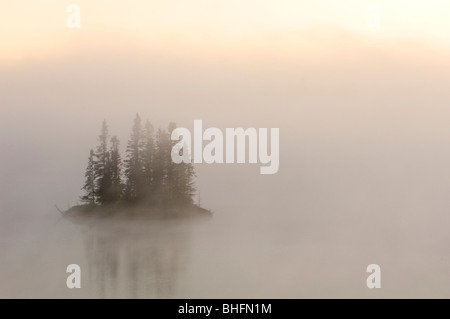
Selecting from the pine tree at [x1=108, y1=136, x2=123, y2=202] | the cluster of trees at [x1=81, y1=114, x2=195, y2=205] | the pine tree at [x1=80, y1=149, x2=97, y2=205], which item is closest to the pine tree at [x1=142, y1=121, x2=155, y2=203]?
the cluster of trees at [x1=81, y1=114, x2=195, y2=205]

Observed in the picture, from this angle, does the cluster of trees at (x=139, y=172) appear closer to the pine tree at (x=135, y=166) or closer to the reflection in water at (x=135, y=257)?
the pine tree at (x=135, y=166)

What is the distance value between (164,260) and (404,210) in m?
3.10

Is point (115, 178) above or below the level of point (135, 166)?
below

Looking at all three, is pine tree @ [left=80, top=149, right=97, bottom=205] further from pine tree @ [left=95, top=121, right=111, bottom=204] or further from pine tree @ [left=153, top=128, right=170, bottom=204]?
pine tree @ [left=153, top=128, right=170, bottom=204]

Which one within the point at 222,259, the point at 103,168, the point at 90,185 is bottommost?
the point at 222,259

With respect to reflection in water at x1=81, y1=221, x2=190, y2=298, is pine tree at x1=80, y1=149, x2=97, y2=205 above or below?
above

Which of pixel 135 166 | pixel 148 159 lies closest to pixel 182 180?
pixel 148 159

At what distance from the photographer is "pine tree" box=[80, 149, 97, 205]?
7062mm

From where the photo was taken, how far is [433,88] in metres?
7.09

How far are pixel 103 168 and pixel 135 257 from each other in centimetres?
119

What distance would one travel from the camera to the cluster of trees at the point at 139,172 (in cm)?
700

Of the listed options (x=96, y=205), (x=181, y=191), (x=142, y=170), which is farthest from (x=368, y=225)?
(x=96, y=205)

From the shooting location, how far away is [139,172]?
7.12m

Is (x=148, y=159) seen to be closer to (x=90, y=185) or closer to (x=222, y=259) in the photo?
(x=90, y=185)
